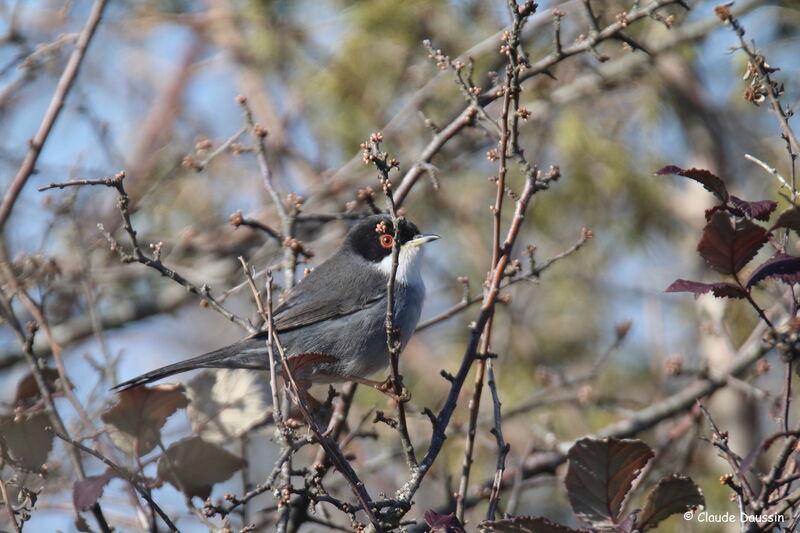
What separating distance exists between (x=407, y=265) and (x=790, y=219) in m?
2.50

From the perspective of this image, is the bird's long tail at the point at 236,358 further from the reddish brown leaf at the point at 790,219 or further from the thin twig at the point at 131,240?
the reddish brown leaf at the point at 790,219

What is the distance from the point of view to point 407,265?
13.4 feet

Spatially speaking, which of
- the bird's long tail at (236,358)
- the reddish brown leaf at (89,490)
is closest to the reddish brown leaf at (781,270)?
the reddish brown leaf at (89,490)

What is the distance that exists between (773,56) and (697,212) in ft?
4.05

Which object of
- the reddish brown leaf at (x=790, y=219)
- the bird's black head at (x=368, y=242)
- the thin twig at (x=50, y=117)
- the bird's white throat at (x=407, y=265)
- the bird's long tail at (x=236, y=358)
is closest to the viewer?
the reddish brown leaf at (x=790, y=219)

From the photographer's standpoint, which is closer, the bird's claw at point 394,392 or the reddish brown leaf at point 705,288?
the reddish brown leaf at point 705,288

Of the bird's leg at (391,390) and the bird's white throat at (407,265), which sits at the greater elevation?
the bird's white throat at (407,265)

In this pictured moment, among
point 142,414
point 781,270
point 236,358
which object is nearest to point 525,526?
point 781,270

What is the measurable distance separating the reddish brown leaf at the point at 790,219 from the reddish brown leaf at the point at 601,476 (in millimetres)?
604

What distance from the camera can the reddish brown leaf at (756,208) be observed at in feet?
6.24

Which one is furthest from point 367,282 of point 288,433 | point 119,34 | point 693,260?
point 119,34

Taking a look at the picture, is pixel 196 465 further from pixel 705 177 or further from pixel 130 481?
pixel 705 177

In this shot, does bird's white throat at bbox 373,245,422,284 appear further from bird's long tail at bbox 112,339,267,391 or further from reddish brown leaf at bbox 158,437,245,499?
reddish brown leaf at bbox 158,437,245,499

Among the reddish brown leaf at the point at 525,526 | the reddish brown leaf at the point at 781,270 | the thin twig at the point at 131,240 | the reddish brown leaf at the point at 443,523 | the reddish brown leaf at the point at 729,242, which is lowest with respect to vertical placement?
the reddish brown leaf at the point at 525,526
